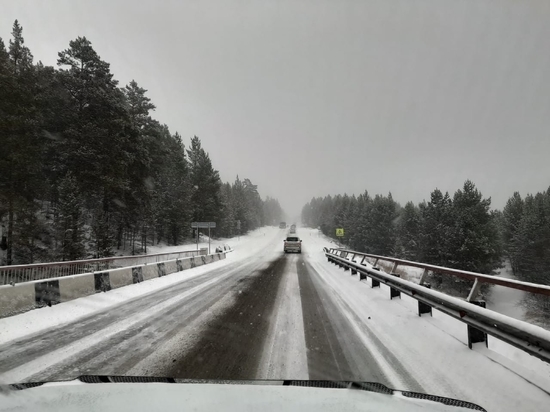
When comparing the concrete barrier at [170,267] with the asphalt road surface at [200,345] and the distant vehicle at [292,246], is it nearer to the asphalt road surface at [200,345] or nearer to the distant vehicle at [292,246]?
the asphalt road surface at [200,345]

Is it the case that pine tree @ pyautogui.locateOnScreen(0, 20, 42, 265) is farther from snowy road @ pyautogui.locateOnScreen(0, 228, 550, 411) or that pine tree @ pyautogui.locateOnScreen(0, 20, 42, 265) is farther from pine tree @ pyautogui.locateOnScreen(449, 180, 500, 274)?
pine tree @ pyautogui.locateOnScreen(449, 180, 500, 274)

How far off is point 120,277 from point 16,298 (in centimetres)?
357

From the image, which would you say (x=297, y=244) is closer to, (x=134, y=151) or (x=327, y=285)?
(x=134, y=151)

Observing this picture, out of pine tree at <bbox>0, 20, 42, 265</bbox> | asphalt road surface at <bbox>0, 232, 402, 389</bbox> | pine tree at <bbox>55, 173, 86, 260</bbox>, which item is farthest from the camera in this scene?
pine tree at <bbox>55, 173, 86, 260</bbox>

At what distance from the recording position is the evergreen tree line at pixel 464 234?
3744 centimetres

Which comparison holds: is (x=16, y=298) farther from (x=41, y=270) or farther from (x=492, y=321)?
(x=492, y=321)

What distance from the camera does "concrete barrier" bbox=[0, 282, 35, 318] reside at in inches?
223

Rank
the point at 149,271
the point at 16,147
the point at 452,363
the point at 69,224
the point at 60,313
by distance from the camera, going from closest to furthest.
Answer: the point at 452,363 < the point at 60,313 < the point at 149,271 < the point at 16,147 < the point at 69,224

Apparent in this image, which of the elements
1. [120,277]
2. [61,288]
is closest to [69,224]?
[120,277]

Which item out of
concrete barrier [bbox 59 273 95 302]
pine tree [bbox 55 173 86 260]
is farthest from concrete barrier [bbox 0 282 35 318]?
pine tree [bbox 55 173 86 260]

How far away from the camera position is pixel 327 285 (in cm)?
1084

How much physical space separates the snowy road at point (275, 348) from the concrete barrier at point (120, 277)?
218 cm

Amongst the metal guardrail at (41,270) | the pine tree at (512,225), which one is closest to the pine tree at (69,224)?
the metal guardrail at (41,270)

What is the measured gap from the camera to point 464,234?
37.7 m
